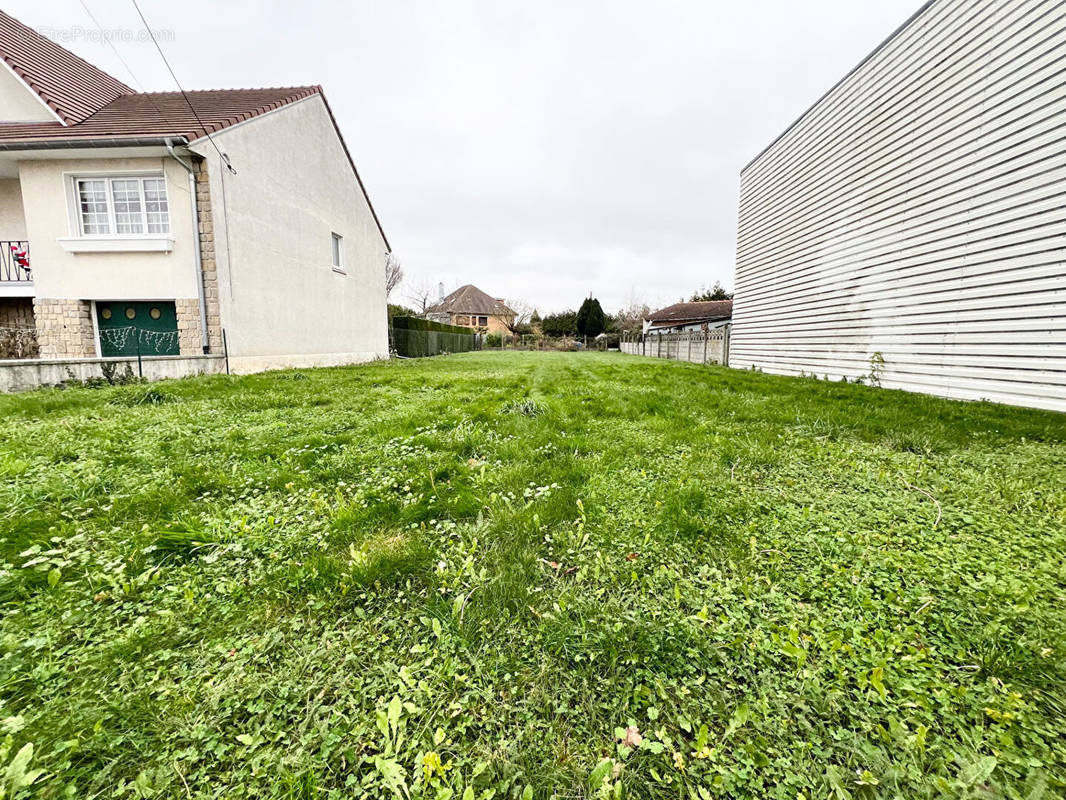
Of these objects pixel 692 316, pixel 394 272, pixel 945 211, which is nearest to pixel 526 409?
pixel 945 211

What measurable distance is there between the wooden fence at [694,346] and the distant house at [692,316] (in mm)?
9050

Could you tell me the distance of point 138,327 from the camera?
914 cm

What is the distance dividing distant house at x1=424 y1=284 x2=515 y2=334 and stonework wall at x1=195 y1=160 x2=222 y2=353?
38.2 meters

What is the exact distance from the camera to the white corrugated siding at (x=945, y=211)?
512cm

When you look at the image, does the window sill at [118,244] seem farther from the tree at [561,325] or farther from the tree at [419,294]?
the tree at [561,325]

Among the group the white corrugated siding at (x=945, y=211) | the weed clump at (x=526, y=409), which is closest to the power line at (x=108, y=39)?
the weed clump at (x=526, y=409)

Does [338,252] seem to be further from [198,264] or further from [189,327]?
[189,327]

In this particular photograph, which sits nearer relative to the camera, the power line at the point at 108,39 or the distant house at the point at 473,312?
the power line at the point at 108,39

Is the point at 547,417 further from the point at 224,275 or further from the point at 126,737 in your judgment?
the point at 224,275

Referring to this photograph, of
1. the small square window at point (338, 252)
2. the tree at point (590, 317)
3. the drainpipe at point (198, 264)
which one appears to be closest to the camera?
the drainpipe at point (198, 264)

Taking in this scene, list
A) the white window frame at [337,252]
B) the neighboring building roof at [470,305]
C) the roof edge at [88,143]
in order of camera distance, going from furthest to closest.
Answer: the neighboring building roof at [470,305] < the white window frame at [337,252] < the roof edge at [88,143]

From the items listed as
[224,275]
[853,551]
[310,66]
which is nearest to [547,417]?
[853,551]

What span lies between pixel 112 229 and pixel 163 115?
302 cm

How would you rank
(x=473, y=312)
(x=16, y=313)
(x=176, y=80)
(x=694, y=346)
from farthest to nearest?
(x=473, y=312)
(x=694, y=346)
(x=16, y=313)
(x=176, y=80)
